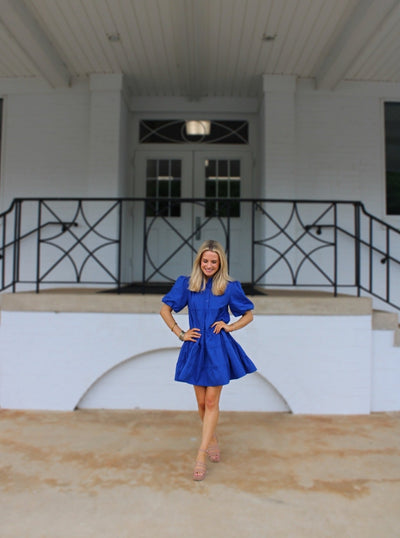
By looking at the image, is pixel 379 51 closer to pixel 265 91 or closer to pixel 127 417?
pixel 265 91

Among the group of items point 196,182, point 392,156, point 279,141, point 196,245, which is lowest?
point 196,245

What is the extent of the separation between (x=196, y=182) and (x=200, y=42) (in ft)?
5.87

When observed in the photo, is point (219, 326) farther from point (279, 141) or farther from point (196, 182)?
point (196, 182)

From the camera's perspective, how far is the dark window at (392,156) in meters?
5.18

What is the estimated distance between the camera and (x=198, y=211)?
217 inches

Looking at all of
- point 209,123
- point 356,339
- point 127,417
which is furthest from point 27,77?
point 356,339

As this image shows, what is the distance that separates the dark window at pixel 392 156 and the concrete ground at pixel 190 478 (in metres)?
3.16

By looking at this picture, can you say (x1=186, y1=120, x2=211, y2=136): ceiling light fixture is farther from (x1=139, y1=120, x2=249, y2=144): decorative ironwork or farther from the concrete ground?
the concrete ground

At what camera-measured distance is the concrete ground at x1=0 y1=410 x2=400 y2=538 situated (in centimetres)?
170

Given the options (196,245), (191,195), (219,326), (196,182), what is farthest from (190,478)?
(196,182)

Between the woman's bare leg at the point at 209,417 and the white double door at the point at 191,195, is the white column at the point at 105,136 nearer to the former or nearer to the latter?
the white double door at the point at 191,195

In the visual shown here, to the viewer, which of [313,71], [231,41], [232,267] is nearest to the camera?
[231,41]

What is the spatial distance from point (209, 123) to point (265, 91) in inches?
37.2

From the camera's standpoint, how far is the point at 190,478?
82.7 inches
